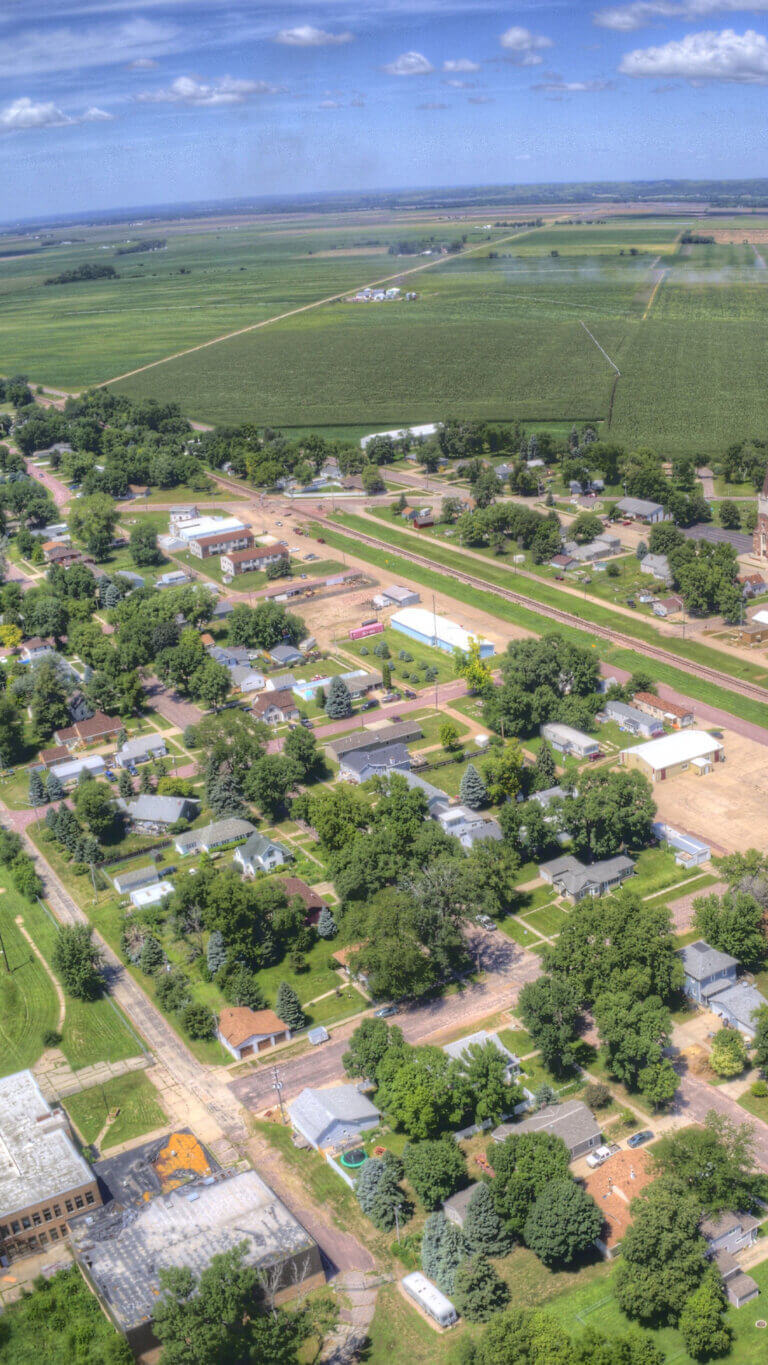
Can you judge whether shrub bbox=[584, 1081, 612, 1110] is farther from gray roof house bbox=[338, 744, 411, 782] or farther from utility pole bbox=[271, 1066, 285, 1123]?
gray roof house bbox=[338, 744, 411, 782]

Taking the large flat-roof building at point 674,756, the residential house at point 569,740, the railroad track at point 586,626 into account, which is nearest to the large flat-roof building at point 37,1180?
the residential house at point 569,740

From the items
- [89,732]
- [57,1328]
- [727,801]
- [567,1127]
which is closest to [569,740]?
[727,801]

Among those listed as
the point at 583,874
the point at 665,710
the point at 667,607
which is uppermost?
the point at 667,607

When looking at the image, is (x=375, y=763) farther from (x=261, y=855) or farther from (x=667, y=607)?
(x=667, y=607)

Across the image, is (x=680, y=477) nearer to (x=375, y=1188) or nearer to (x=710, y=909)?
(x=710, y=909)

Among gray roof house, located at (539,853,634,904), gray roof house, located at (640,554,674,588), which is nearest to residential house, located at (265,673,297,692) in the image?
gray roof house, located at (539,853,634,904)

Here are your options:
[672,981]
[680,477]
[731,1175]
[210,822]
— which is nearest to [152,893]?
[210,822]
